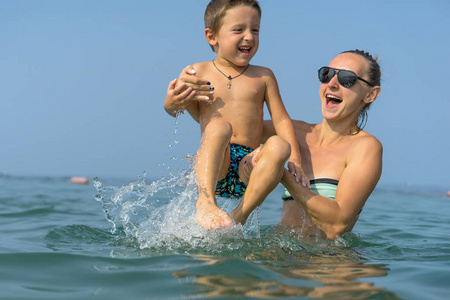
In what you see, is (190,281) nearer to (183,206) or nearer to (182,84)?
(183,206)

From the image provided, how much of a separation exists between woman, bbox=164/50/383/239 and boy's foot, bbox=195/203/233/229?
2.32 feet

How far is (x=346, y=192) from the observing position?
14.1 feet

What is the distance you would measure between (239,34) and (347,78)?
104 centimetres

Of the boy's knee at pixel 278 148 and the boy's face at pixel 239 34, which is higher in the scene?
the boy's face at pixel 239 34

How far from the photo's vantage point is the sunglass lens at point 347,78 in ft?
15.4

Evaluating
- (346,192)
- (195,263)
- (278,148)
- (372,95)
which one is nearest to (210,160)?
(278,148)

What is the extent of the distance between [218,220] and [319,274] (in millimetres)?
822

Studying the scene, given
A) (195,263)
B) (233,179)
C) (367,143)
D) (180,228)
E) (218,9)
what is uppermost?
(218,9)

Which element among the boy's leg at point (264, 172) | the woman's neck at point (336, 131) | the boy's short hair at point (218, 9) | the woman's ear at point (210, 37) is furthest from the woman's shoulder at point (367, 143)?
the woman's ear at point (210, 37)

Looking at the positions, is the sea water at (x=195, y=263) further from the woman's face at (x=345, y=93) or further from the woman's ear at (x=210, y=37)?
the woman's ear at (x=210, y=37)

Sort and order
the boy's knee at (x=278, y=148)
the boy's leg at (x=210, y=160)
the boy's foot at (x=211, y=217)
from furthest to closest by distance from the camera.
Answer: the boy's leg at (x=210, y=160)
the boy's knee at (x=278, y=148)
the boy's foot at (x=211, y=217)

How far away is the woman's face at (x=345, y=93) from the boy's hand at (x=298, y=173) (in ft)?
2.16

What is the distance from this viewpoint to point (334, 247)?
4535mm

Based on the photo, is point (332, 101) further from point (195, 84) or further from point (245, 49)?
point (195, 84)
